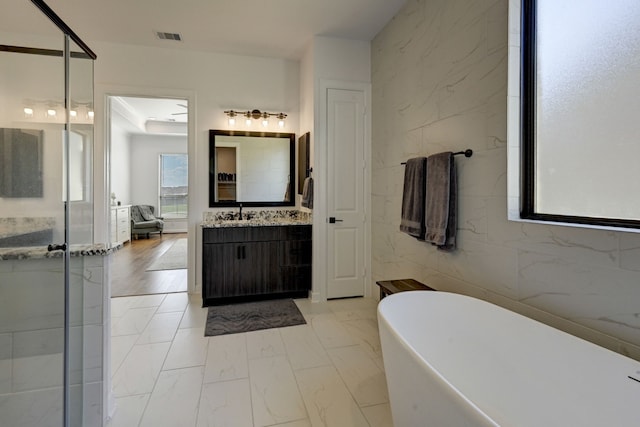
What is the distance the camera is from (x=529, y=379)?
1.33 meters

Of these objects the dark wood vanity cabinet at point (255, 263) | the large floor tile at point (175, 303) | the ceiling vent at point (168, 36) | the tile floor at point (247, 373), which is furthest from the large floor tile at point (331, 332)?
the ceiling vent at point (168, 36)

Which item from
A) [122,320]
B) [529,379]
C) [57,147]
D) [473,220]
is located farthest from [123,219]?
[529,379]

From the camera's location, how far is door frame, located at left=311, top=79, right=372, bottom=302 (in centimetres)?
334

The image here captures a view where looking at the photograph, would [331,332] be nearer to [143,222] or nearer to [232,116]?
[232,116]

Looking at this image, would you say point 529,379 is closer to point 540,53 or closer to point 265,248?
point 540,53

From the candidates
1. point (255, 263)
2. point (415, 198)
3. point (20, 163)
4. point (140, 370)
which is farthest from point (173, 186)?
point (415, 198)

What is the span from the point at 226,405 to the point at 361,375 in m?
0.84

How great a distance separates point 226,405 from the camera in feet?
5.69

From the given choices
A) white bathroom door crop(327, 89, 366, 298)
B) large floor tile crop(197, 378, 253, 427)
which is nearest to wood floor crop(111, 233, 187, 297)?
large floor tile crop(197, 378, 253, 427)

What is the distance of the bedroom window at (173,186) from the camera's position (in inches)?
324

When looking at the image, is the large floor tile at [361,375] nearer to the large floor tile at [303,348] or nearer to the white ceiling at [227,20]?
the large floor tile at [303,348]

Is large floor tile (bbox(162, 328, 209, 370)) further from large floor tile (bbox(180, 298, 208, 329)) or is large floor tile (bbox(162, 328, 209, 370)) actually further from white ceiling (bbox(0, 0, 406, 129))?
white ceiling (bbox(0, 0, 406, 129))

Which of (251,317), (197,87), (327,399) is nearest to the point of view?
(327,399)

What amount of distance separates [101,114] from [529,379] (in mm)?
4336
